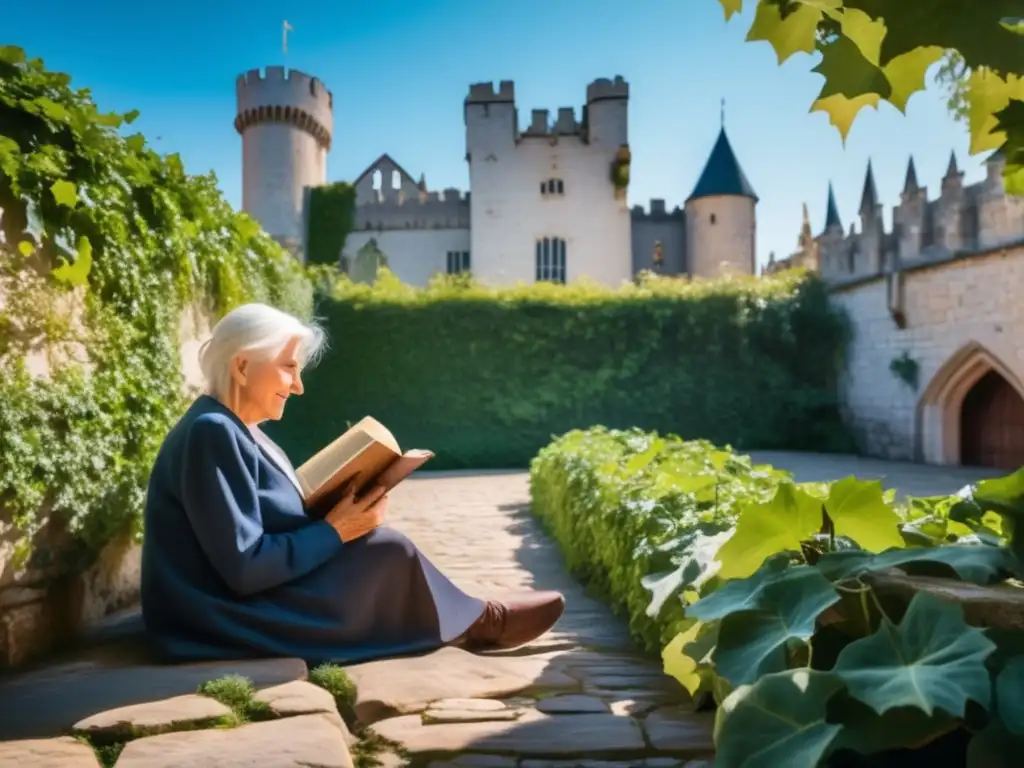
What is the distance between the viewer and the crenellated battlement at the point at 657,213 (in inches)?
1388

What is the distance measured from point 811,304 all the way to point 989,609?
53.7ft

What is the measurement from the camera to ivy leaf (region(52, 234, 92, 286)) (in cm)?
325

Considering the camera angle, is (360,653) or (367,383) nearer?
(360,653)

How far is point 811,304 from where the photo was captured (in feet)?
55.4

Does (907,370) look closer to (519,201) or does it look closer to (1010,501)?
(1010,501)

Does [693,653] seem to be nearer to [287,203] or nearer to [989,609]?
[989,609]

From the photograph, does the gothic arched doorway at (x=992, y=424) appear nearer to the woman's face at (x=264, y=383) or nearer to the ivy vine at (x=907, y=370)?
the ivy vine at (x=907, y=370)

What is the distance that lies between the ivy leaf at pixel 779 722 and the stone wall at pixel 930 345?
46.0ft

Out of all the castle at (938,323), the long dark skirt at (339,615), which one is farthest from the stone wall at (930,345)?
the long dark skirt at (339,615)

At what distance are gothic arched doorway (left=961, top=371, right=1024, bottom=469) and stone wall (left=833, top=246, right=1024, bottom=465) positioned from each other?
510 millimetres

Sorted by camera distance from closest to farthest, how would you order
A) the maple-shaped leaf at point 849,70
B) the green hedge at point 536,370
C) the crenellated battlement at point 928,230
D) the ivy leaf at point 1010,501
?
the maple-shaped leaf at point 849,70
the ivy leaf at point 1010,501
the crenellated battlement at point 928,230
the green hedge at point 536,370

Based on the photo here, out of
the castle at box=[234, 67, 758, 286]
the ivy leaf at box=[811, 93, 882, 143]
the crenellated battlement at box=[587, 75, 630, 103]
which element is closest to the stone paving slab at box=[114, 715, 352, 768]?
the ivy leaf at box=[811, 93, 882, 143]

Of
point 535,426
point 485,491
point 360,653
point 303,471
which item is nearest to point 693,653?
point 360,653

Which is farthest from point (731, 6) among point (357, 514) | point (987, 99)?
point (357, 514)
